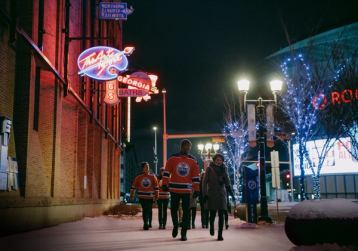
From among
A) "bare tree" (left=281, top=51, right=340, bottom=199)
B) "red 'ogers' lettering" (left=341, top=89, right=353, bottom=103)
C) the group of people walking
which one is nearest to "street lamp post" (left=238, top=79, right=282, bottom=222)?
the group of people walking

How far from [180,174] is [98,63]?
30.2 ft

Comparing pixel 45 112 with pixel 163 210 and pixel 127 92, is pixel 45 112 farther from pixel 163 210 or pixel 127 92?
pixel 127 92

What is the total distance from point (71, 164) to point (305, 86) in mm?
16575

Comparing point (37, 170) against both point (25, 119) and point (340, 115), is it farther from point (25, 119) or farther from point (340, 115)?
point (340, 115)

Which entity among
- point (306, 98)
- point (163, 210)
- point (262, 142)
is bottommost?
point (163, 210)

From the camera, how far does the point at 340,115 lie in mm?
30828

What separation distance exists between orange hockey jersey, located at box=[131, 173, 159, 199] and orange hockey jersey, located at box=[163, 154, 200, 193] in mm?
3496

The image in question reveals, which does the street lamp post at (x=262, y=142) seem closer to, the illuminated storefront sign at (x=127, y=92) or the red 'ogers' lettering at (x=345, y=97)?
the illuminated storefront sign at (x=127, y=92)

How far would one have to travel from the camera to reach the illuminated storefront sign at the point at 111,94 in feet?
79.8

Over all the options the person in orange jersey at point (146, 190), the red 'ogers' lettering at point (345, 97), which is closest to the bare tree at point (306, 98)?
the red 'ogers' lettering at point (345, 97)

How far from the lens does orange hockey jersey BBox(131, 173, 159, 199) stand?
498 inches

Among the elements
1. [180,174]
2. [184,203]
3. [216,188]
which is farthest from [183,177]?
[216,188]

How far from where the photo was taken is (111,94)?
24.5 meters

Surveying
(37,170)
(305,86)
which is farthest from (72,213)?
(305,86)
